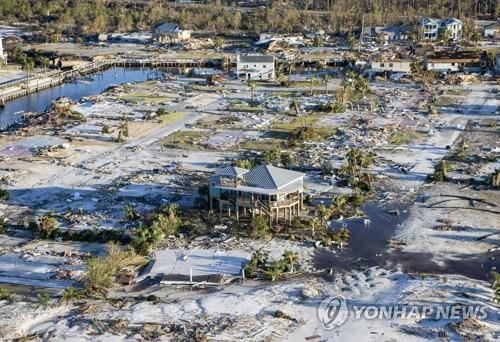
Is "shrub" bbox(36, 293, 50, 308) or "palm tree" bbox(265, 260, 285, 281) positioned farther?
"palm tree" bbox(265, 260, 285, 281)

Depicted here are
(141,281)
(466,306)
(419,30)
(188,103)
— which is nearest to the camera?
(466,306)

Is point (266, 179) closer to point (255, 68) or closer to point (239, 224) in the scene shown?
point (239, 224)

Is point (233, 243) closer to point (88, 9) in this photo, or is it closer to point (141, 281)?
point (141, 281)

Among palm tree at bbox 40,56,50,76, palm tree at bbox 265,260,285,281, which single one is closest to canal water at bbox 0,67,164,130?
palm tree at bbox 40,56,50,76

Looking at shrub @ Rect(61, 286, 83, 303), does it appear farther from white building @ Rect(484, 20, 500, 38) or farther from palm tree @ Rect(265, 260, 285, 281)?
white building @ Rect(484, 20, 500, 38)

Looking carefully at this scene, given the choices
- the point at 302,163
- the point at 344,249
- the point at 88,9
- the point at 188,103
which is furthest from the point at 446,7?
the point at 344,249

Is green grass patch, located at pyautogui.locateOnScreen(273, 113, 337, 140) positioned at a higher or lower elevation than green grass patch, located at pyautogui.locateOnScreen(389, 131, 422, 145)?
higher

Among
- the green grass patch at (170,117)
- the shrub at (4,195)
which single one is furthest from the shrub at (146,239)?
the green grass patch at (170,117)

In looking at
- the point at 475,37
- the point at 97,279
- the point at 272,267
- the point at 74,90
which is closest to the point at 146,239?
the point at 97,279
